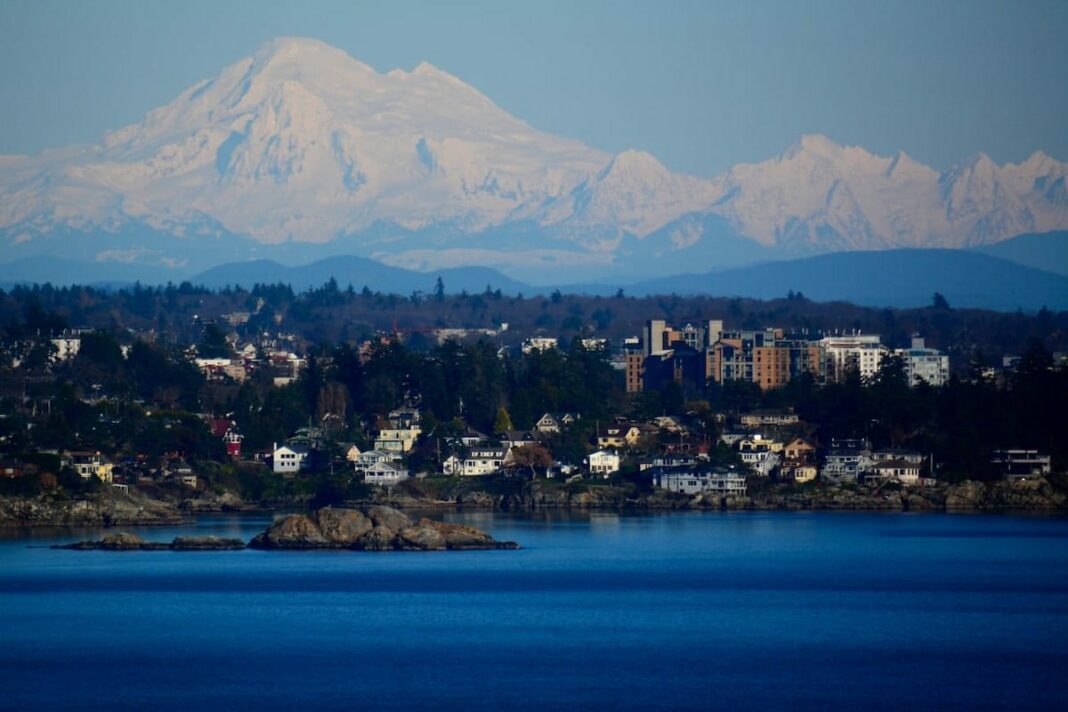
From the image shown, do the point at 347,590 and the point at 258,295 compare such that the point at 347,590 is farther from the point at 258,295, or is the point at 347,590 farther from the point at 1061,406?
the point at 258,295

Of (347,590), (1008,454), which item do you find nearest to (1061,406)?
(1008,454)

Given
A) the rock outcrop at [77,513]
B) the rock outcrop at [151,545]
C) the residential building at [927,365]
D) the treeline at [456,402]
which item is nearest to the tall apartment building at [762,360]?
the treeline at [456,402]

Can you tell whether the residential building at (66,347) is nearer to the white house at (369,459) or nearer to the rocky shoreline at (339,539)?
the white house at (369,459)

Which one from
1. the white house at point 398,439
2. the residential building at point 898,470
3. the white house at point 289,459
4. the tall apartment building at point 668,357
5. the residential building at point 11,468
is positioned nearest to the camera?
the residential building at point 11,468

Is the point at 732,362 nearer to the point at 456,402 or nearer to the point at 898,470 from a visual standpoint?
the point at 456,402

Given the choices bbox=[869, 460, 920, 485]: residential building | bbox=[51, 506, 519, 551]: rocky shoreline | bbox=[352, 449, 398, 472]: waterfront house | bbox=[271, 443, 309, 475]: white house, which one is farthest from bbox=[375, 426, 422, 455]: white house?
bbox=[51, 506, 519, 551]: rocky shoreline
